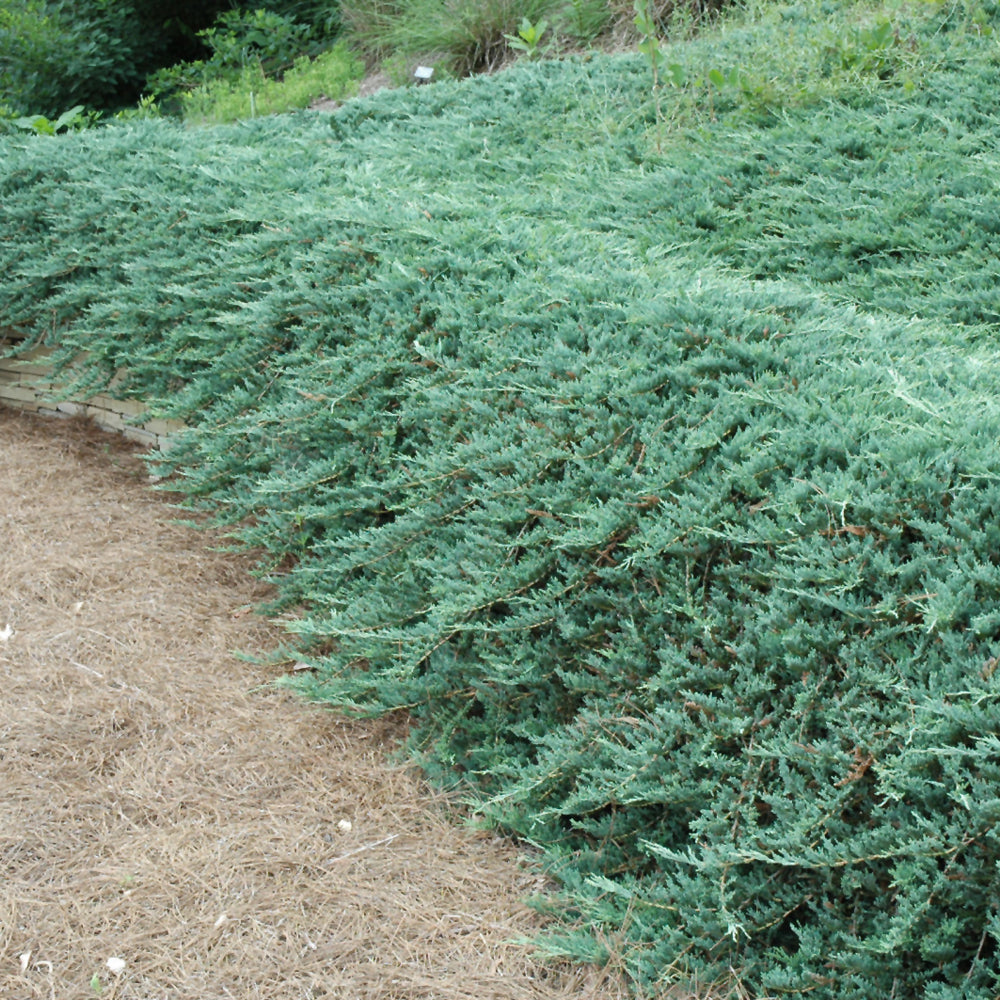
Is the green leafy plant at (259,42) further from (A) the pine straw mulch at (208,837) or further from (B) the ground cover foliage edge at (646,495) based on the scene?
(A) the pine straw mulch at (208,837)

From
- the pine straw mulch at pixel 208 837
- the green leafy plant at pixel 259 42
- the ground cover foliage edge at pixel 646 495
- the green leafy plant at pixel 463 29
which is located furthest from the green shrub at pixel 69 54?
the pine straw mulch at pixel 208 837

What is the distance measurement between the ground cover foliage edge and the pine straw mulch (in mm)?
173

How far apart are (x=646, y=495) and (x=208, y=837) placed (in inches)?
56.2

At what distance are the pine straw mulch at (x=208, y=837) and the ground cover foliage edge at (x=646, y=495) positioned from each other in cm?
17

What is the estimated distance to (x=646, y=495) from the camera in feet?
8.88

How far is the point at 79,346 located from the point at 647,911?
3811 millimetres

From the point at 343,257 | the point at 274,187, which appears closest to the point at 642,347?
the point at 343,257

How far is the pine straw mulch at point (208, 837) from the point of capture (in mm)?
2307

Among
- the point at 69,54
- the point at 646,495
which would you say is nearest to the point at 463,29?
Result: the point at 69,54

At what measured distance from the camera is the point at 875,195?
455 cm

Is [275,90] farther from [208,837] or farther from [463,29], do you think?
[208,837]

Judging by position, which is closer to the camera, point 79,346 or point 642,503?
point 642,503

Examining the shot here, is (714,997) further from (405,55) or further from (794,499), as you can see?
(405,55)

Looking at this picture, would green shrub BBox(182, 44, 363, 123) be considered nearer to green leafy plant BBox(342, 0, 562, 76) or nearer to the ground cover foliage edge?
green leafy plant BBox(342, 0, 562, 76)
